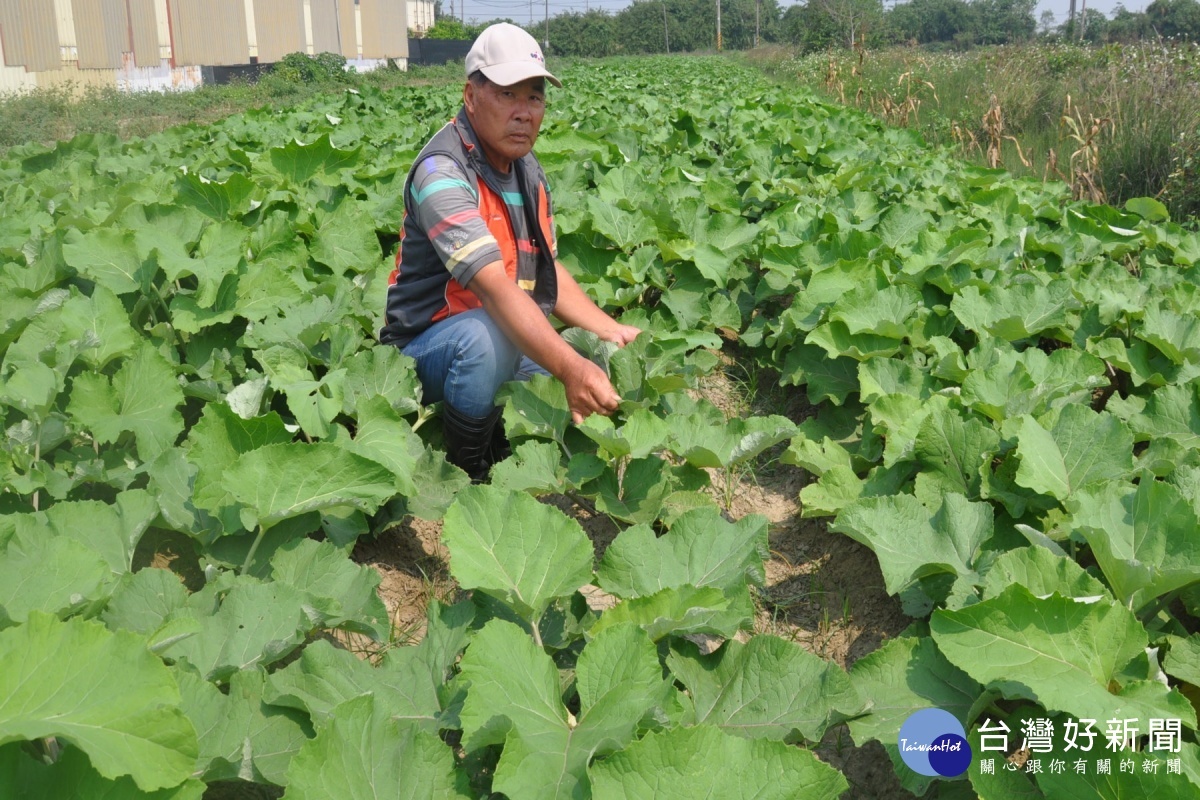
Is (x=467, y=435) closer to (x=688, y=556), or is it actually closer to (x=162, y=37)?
(x=688, y=556)

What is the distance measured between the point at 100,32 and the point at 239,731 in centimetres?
3459

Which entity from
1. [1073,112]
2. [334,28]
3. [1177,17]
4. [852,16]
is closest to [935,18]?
[1177,17]

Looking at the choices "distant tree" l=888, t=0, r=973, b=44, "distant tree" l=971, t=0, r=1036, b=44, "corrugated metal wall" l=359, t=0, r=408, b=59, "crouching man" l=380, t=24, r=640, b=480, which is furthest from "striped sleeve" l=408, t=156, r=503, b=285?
"distant tree" l=888, t=0, r=973, b=44

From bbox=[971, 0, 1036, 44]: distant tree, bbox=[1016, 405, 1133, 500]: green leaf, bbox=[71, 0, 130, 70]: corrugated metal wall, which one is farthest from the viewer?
bbox=[971, 0, 1036, 44]: distant tree

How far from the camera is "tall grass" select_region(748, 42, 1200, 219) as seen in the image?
25.6 feet

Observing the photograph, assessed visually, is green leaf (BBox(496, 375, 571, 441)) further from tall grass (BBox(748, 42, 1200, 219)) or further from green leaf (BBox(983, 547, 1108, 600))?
tall grass (BBox(748, 42, 1200, 219))

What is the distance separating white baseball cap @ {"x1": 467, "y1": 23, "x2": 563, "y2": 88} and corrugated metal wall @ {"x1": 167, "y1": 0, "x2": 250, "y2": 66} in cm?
3667

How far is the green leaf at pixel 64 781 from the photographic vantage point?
4.41 ft

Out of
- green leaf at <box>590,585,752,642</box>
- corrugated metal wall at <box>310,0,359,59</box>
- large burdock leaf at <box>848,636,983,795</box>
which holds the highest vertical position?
corrugated metal wall at <box>310,0,359,59</box>

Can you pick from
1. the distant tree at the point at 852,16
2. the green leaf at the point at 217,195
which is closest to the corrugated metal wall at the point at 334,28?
the distant tree at the point at 852,16

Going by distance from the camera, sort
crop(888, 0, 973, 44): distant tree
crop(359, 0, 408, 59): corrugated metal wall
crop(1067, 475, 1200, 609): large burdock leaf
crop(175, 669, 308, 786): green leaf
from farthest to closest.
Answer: crop(888, 0, 973, 44): distant tree → crop(359, 0, 408, 59): corrugated metal wall → crop(1067, 475, 1200, 609): large burdock leaf → crop(175, 669, 308, 786): green leaf

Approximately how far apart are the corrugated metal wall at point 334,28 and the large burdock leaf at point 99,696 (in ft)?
160

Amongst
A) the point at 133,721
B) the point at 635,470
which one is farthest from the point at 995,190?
the point at 133,721

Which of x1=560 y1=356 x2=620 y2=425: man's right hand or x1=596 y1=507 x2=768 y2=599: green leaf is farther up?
x1=560 y1=356 x2=620 y2=425: man's right hand
